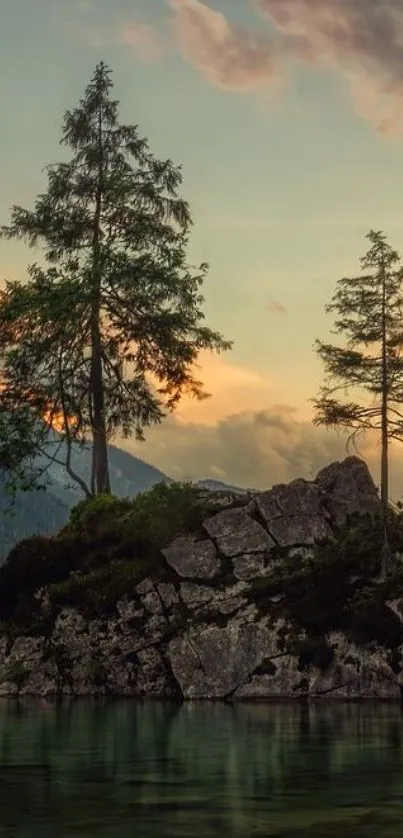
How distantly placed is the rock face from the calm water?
6127 millimetres

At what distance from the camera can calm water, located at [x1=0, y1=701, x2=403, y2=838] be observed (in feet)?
40.4

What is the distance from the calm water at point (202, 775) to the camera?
12320 mm

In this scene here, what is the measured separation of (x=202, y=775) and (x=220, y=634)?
18979 millimetres

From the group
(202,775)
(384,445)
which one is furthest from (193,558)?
(202,775)

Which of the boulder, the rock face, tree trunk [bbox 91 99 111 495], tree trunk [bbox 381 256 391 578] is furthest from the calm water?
tree trunk [bbox 91 99 111 495]

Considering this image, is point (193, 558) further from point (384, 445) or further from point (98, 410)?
point (98, 410)

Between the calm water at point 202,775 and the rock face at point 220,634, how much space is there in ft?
20.1

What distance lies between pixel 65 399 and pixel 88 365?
2273mm

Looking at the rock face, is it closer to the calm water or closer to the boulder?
the boulder

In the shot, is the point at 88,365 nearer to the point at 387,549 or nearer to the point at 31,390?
the point at 31,390

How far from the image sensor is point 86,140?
4800cm

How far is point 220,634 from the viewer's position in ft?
117

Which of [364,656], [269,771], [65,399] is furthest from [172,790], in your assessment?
[65,399]

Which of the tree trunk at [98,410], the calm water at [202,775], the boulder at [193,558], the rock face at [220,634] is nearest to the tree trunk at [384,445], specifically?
the rock face at [220,634]
